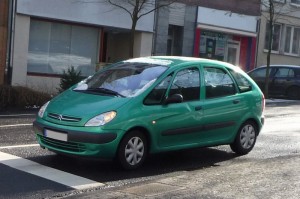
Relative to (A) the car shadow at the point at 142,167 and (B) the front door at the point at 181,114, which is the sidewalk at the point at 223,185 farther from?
(B) the front door at the point at 181,114

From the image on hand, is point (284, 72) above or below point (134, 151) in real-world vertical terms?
above

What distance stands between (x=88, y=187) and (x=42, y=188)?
574mm

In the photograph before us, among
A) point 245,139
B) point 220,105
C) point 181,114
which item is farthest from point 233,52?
point 181,114

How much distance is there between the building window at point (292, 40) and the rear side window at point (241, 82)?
24.1m

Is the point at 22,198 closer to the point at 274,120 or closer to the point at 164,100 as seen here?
the point at 164,100

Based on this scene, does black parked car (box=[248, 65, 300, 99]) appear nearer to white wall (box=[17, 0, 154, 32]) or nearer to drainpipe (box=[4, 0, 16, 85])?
white wall (box=[17, 0, 154, 32])

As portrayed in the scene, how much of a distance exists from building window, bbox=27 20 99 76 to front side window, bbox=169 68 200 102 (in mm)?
12704

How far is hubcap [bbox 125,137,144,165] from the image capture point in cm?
786

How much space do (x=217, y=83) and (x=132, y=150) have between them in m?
2.15

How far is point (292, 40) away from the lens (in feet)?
109

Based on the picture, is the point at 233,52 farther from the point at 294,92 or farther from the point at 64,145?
the point at 64,145

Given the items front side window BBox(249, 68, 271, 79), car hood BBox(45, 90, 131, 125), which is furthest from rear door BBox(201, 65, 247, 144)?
front side window BBox(249, 68, 271, 79)

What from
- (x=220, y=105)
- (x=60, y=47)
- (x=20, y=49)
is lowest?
(x=220, y=105)

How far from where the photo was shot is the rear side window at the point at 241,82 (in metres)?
9.62
